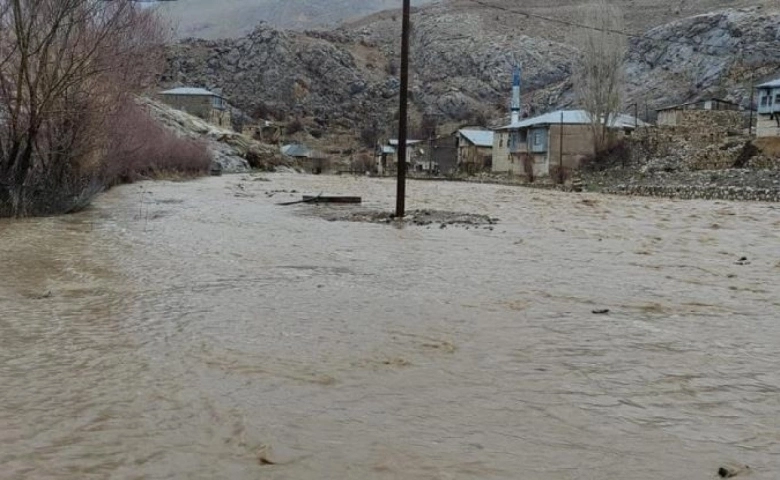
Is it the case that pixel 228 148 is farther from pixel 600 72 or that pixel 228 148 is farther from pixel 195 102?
pixel 600 72

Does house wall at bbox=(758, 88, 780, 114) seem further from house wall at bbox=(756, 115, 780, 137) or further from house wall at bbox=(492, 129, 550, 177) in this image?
house wall at bbox=(492, 129, 550, 177)

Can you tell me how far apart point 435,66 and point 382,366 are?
423 feet

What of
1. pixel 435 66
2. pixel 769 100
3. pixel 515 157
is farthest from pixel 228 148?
pixel 435 66

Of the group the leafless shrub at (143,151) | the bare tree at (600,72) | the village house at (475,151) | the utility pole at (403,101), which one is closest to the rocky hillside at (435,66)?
the village house at (475,151)

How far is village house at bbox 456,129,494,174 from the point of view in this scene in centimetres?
6775

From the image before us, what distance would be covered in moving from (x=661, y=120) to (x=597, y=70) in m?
6.93

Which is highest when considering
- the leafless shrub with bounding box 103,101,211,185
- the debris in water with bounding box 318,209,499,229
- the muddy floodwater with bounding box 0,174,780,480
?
the leafless shrub with bounding box 103,101,211,185

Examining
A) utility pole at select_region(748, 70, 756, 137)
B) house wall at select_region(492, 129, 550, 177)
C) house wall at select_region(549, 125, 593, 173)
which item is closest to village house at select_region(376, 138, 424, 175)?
house wall at select_region(492, 129, 550, 177)

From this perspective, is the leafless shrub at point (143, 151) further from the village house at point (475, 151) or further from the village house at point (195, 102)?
the village house at point (195, 102)

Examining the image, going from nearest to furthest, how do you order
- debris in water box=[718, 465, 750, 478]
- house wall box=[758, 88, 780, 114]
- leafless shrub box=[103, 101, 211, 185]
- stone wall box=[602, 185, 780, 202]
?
debris in water box=[718, 465, 750, 478]
leafless shrub box=[103, 101, 211, 185]
stone wall box=[602, 185, 780, 202]
house wall box=[758, 88, 780, 114]

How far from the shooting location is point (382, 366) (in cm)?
Result: 456

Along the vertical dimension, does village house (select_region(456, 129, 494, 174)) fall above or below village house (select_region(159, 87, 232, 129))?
below

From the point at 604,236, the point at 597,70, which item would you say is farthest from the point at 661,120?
the point at 604,236

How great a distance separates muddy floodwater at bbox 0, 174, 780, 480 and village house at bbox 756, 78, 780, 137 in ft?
123
